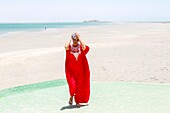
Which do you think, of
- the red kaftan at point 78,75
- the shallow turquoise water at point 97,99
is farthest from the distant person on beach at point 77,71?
the shallow turquoise water at point 97,99

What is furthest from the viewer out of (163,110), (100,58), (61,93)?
(100,58)

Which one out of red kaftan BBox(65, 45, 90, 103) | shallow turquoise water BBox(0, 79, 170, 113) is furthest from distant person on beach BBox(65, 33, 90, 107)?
shallow turquoise water BBox(0, 79, 170, 113)

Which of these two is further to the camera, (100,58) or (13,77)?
(100,58)

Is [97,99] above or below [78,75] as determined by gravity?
below

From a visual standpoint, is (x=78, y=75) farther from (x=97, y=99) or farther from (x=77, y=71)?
(x=97, y=99)

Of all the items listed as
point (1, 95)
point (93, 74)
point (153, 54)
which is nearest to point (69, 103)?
point (1, 95)

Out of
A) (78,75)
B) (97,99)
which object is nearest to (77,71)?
(78,75)

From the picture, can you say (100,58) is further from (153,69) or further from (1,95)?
(1,95)

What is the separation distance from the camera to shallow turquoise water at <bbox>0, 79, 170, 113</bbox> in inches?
313

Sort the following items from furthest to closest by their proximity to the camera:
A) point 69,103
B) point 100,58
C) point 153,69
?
point 100,58 < point 153,69 < point 69,103

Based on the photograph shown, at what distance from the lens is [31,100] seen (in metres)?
9.11

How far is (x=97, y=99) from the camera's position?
29.6ft

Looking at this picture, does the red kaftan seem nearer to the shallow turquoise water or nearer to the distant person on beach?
the distant person on beach

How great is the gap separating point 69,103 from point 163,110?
2.19 metres
